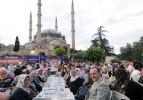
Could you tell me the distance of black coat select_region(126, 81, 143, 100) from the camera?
5848 mm

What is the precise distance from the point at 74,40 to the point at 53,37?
14.1 meters

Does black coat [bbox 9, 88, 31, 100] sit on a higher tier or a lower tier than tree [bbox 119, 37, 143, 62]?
lower

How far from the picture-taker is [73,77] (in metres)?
12.5

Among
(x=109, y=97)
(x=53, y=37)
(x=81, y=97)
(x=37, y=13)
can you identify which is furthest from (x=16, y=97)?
(x=53, y=37)

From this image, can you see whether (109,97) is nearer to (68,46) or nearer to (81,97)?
(81,97)

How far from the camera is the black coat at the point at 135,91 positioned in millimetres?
5848

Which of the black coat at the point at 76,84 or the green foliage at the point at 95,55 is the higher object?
the green foliage at the point at 95,55

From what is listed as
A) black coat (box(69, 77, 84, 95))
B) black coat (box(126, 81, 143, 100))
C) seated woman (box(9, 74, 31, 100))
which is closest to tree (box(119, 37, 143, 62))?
black coat (box(69, 77, 84, 95))

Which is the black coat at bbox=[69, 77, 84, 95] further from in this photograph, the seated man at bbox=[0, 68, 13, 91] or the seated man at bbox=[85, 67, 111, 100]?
the seated man at bbox=[85, 67, 111, 100]

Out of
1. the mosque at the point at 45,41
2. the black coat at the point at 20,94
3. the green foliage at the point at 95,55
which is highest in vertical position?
the mosque at the point at 45,41

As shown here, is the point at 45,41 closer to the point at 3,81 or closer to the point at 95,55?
the point at 95,55

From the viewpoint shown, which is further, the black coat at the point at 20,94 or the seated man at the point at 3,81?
the seated man at the point at 3,81

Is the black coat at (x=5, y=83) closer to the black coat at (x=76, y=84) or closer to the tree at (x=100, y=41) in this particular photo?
the black coat at (x=76, y=84)

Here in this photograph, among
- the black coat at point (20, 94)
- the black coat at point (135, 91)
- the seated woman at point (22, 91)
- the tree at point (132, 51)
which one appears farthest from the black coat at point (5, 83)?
the tree at point (132, 51)
